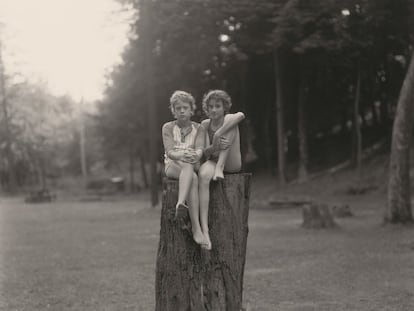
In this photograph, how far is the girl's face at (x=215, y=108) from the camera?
6539 millimetres

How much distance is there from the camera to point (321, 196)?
29.9 metres

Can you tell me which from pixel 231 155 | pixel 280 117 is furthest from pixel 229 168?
pixel 280 117

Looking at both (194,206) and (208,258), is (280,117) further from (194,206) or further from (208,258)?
(194,206)

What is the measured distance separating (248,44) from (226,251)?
82.3ft

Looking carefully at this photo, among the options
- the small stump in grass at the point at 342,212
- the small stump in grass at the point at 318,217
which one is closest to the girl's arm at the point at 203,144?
the small stump in grass at the point at 318,217

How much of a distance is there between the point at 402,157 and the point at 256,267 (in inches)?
251

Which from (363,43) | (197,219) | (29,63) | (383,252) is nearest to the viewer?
(197,219)

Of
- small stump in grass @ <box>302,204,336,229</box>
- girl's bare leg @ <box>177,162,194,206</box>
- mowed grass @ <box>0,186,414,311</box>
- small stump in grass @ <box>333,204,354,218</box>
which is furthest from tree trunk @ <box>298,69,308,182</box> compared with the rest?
girl's bare leg @ <box>177,162,194,206</box>

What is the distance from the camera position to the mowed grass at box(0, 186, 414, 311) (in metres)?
Answer: 9.75

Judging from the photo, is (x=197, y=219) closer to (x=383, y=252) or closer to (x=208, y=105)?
(x=208, y=105)

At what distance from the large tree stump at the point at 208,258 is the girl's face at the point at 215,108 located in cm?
63

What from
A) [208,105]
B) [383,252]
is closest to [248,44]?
[383,252]

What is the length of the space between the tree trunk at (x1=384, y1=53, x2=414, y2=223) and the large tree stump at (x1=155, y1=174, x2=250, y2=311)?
450 inches

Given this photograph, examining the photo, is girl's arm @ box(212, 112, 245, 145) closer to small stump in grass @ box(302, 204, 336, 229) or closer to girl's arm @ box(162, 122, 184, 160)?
girl's arm @ box(162, 122, 184, 160)
